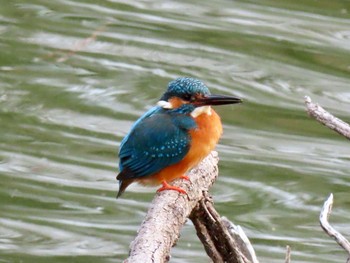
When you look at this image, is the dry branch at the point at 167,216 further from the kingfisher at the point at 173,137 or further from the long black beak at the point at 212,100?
the long black beak at the point at 212,100

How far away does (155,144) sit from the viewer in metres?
4.58

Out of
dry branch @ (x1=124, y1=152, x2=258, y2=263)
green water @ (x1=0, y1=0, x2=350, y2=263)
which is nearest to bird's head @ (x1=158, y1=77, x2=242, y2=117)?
dry branch @ (x1=124, y1=152, x2=258, y2=263)

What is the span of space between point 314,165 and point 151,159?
295 cm

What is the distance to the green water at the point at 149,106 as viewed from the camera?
6.73 m

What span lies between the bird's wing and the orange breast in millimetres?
22

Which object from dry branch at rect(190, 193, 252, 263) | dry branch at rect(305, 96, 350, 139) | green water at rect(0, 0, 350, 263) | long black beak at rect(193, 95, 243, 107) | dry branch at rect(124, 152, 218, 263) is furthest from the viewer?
green water at rect(0, 0, 350, 263)

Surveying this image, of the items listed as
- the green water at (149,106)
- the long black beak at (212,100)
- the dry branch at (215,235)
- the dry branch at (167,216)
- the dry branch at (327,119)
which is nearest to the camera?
the dry branch at (167,216)

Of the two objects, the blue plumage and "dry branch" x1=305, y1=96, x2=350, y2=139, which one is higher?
"dry branch" x1=305, y1=96, x2=350, y2=139

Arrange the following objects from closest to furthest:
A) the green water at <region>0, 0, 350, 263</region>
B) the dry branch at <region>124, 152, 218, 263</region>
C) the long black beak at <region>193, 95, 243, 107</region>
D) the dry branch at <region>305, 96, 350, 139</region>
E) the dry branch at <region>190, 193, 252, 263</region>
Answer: the dry branch at <region>124, 152, 218, 263</region>
the dry branch at <region>305, 96, 350, 139</region>
the dry branch at <region>190, 193, 252, 263</region>
the long black beak at <region>193, 95, 243, 107</region>
the green water at <region>0, 0, 350, 263</region>

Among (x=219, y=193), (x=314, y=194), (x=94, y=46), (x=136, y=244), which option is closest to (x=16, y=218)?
(x=219, y=193)

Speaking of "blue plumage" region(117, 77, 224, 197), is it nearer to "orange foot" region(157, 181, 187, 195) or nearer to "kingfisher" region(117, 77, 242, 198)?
"kingfisher" region(117, 77, 242, 198)

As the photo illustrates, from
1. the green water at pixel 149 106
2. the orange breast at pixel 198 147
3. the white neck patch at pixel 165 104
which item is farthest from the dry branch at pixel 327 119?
the green water at pixel 149 106

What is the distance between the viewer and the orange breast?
4.44 metres

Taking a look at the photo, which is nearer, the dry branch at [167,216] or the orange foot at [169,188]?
the dry branch at [167,216]
